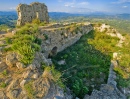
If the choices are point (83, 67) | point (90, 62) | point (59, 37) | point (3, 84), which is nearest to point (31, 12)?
point (59, 37)

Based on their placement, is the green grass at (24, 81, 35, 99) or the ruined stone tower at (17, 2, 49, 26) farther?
the ruined stone tower at (17, 2, 49, 26)

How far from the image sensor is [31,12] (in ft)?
82.0

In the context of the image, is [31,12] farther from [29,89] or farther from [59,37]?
[29,89]

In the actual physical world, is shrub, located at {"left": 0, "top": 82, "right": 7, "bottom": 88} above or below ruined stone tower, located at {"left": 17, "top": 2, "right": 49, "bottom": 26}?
below

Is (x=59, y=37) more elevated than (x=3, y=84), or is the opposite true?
(x=59, y=37)

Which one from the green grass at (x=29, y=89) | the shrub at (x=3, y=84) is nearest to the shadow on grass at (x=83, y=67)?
the green grass at (x=29, y=89)

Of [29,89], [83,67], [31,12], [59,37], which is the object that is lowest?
[83,67]

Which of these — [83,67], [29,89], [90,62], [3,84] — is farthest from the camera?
[90,62]

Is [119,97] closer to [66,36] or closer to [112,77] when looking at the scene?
[112,77]

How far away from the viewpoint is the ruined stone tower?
942 inches

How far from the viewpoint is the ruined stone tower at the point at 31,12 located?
23.9 m

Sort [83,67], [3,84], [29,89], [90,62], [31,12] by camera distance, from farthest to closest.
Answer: [31,12] < [90,62] < [83,67] < [3,84] < [29,89]

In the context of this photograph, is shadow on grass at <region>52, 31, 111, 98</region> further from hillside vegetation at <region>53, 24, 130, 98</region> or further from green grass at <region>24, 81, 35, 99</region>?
green grass at <region>24, 81, 35, 99</region>

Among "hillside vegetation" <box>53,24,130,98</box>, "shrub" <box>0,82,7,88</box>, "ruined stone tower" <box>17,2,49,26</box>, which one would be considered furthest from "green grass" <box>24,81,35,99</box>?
"ruined stone tower" <box>17,2,49,26</box>
